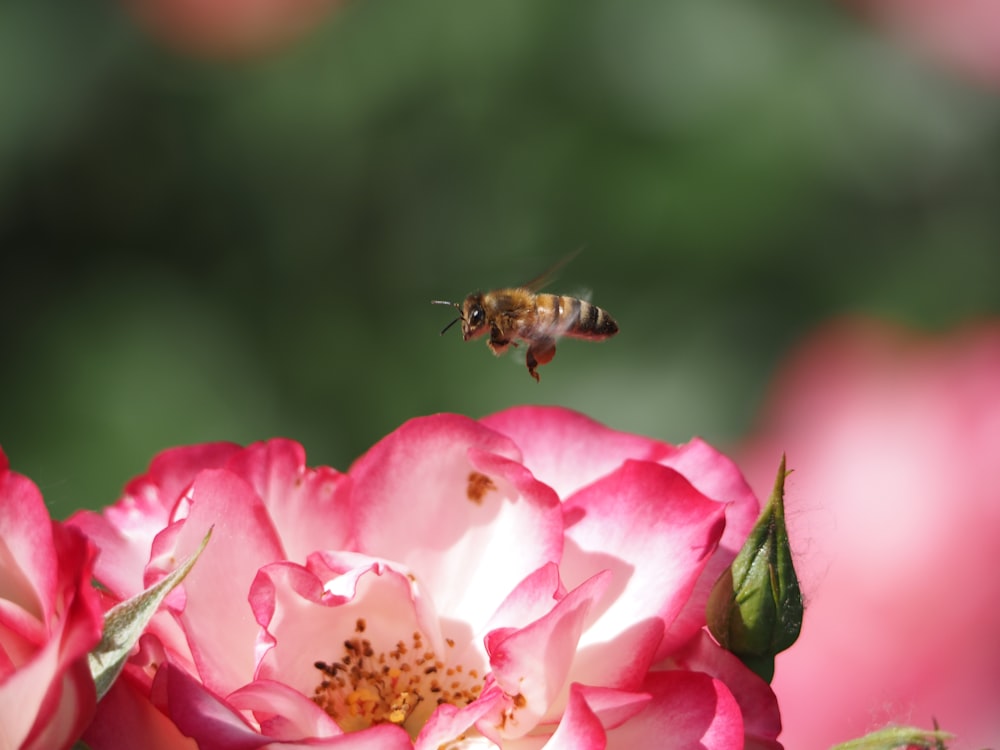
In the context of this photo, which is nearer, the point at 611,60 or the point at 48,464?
the point at 48,464

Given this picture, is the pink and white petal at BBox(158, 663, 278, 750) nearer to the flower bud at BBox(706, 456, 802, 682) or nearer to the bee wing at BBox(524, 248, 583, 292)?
the flower bud at BBox(706, 456, 802, 682)

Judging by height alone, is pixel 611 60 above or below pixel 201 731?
above

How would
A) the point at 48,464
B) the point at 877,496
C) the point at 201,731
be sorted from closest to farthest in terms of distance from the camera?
the point at 201,731, the point at 877,496, the point at 48,464

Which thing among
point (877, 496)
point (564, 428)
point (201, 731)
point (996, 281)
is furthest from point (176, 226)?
point (201, 731)

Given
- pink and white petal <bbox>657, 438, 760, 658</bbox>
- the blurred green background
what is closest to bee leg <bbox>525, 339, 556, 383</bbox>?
pink and white petal <bbox>657, 438, 760, 658</bbox>

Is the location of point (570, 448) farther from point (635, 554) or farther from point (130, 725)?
point (130, 725)

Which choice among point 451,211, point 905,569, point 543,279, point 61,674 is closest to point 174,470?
point 61,674

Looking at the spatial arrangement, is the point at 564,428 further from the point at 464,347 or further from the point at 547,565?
the point at 464,347
